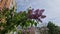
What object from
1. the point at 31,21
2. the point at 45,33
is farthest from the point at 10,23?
the point at 45,33

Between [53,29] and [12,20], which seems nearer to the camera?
[12,20]

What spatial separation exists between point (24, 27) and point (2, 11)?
596mm

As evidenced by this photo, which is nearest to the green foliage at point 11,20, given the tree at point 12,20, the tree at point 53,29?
the tree at point 12,20

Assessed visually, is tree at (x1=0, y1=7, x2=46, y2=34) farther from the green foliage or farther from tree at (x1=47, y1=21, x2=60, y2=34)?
tree at (x1=47, y1=21, x2=60, y2=34)

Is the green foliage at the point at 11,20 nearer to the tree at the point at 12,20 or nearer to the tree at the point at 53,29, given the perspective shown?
the tree at the point at 12,20

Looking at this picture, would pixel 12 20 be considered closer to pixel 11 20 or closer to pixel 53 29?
pixel 11 20

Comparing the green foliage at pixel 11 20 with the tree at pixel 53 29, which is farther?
the tree at pixel 53 29

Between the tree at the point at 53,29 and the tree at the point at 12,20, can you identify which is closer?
the tree at the point at 12,20

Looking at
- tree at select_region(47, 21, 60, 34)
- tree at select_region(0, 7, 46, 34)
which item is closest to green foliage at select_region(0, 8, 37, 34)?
tree at select_region(0, 7, 46, 34)

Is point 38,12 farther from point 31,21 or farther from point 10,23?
point 10,23

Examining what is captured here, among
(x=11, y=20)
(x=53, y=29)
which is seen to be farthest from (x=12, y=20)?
(x=53, y=29)

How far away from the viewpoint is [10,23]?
4.36 metres

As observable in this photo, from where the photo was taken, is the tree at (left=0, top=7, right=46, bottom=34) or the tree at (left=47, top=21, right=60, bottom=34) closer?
the tree at (left=0, top=7, right=46, bottom=34)

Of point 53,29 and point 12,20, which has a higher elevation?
point 53,29
